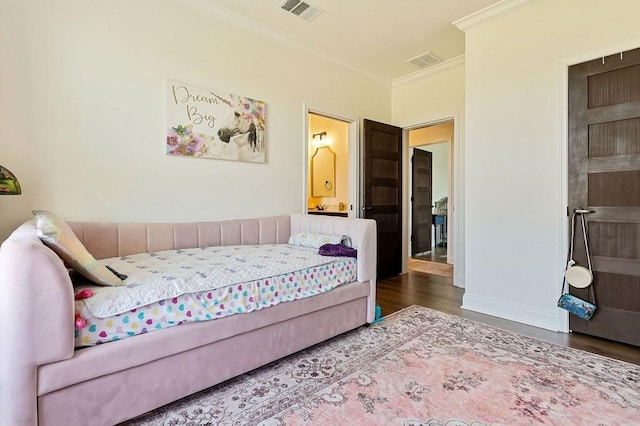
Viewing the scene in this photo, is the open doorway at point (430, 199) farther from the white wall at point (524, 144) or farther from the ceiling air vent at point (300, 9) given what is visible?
the ceiling air vent at point (300, 9)

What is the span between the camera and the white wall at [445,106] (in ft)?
13.1

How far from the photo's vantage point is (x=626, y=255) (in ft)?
7.62

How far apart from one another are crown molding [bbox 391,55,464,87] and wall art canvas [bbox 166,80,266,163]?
7.57ft

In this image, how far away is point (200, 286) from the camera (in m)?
1.70

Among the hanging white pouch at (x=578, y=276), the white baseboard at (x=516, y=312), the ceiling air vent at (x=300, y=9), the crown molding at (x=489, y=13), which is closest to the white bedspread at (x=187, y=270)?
the white baseboard at (x=516, y=312)

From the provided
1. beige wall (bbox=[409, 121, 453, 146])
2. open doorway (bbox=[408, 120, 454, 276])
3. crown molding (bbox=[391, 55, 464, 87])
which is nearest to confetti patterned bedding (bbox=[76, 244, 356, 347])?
crown molding (bbox=[391, 55, 464, 87])

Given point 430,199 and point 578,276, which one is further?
point 430,199

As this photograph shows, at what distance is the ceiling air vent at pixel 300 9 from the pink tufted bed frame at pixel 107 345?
2.24 meters

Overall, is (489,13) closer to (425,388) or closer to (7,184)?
(425,388)

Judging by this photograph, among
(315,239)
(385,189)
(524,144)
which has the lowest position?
(315,239)

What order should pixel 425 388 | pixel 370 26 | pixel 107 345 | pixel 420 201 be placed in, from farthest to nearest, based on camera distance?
1. pixel 420 201
2. pixel 370 26
3. pixel 425 388
4. pixel 107 345

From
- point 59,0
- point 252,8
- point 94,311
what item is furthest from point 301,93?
point 94,311

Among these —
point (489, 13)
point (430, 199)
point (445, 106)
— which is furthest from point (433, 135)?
point (489, 13)

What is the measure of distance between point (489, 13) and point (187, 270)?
3311mm
